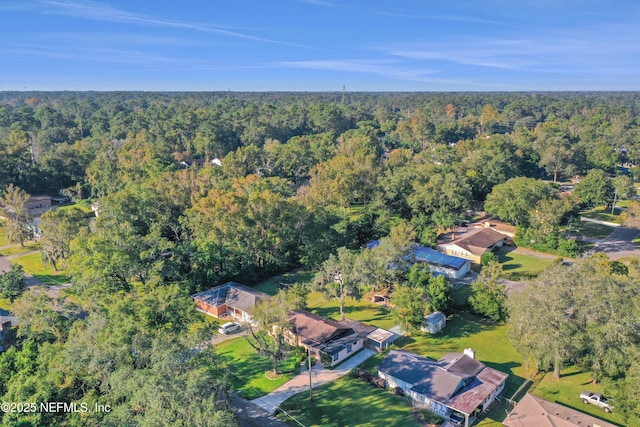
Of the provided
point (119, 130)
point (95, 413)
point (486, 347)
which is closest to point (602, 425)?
point (486, 347)

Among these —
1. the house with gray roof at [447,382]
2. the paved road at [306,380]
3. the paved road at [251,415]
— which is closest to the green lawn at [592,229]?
the house with gray roof at [447,382]

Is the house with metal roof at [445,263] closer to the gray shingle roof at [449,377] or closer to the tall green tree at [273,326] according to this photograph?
the gray shingle roof at [449,377]

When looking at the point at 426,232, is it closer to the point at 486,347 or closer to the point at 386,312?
the point at 386,312

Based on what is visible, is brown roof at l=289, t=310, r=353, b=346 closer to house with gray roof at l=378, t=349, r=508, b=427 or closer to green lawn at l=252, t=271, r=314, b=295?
house with gray roof at l=378, t=349, r=508, b=427

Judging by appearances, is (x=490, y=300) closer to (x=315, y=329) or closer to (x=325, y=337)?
(x=325, y=337)

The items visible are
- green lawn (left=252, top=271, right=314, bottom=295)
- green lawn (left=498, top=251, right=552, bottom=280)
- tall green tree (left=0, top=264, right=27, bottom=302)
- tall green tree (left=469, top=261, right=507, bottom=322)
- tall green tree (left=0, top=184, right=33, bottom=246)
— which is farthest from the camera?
tall green tree (left=0, top=184, right=33, bottom=246)

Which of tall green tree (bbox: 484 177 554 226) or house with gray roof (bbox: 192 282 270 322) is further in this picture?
tall green tree (bbox: 484 177 554 226)

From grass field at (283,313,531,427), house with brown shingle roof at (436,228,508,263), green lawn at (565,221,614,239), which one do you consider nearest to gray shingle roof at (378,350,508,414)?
grass field at (283,313,531,427)
